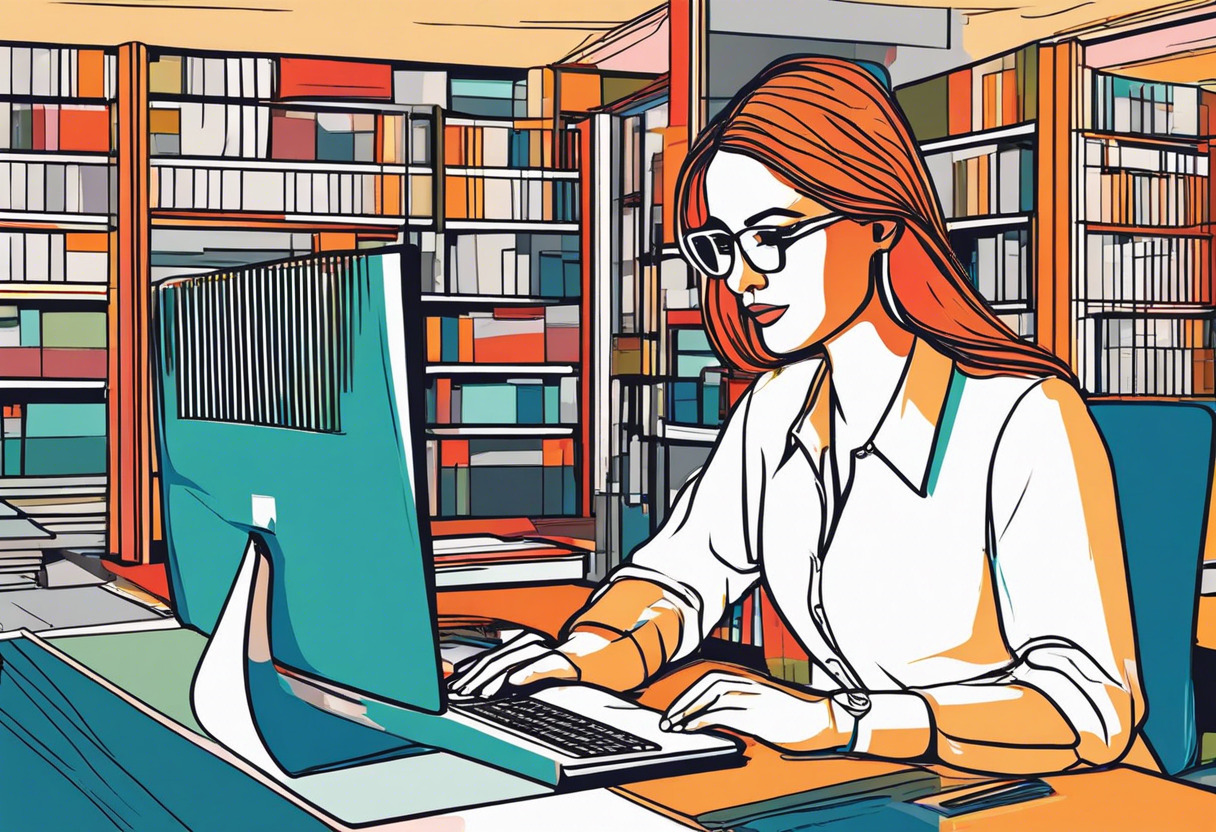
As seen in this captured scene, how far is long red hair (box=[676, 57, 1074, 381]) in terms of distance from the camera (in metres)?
1.65

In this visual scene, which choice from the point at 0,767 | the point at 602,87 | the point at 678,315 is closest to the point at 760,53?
the point at 678,315

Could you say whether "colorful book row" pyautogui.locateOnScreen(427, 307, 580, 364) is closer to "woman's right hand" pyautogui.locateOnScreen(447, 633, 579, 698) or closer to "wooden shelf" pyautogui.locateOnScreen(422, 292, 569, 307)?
"wooden shelf" pyautogui.locateOnScreen(422, 292, 569, 307)

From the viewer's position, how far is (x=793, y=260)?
197cm

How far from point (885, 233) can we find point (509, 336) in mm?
2586

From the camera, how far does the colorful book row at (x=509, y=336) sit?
429cm

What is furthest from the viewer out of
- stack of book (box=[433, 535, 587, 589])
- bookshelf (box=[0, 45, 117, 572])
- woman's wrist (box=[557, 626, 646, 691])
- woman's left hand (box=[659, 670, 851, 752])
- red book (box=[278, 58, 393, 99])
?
red book (box=[278, 58, 393, 99])

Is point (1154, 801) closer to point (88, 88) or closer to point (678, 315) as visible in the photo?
point (678, 315)

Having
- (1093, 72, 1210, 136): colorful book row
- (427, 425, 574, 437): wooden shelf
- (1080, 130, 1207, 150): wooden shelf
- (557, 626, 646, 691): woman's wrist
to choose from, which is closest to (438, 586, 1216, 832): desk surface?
(557, 626, 646, 691): woman's wrist

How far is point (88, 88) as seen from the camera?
405 cm

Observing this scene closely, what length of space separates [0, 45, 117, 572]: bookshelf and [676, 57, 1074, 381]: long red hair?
267 centimetres

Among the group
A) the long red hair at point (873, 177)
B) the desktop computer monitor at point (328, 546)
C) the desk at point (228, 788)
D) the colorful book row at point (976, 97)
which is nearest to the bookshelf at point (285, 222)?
the colorful book row at point (976, 97)

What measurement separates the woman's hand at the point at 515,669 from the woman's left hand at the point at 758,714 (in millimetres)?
244

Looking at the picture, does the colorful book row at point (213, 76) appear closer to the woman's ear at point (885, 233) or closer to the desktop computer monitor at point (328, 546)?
the woman's ear at point (885, 233)

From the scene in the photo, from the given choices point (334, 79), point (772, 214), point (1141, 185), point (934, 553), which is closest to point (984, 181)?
point (1141, 185)
